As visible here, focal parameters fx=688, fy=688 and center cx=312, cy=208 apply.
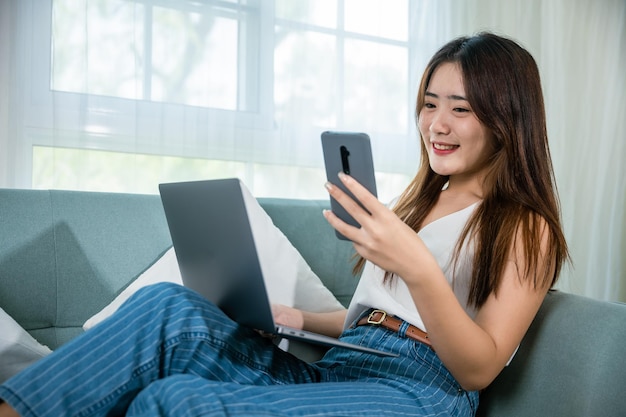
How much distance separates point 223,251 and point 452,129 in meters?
0.55

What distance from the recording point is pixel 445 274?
135 centimetres

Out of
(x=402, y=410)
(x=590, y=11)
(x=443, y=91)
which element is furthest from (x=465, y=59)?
(x=590, y=11)

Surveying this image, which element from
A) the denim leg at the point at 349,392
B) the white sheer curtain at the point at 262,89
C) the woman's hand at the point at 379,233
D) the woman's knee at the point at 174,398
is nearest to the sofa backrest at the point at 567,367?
the denim leg at the point at 349,392

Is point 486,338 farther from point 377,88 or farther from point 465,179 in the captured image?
point 377,88

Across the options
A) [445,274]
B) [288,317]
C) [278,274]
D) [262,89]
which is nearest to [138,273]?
[278,274]

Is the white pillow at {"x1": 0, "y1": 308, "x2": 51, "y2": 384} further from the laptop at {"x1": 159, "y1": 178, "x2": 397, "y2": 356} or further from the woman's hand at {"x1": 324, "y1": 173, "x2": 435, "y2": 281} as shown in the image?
the woman's hand at {"x1": 324, "y1": 173, "x2": 435, "y2": 281}

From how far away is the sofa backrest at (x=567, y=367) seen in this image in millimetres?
1238

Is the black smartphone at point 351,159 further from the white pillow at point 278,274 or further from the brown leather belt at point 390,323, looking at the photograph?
the white pillow at point 278,274

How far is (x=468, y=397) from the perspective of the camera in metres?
1.31

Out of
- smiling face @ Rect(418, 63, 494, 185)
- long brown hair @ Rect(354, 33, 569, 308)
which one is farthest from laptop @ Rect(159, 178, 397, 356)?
smiling face @ Rect(418, 63, 494, 185)

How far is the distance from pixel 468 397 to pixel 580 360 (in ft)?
0.73

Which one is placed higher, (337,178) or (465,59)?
(465,59)

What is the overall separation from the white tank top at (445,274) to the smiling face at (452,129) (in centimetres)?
10

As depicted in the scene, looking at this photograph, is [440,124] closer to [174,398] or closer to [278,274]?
[278,274]
